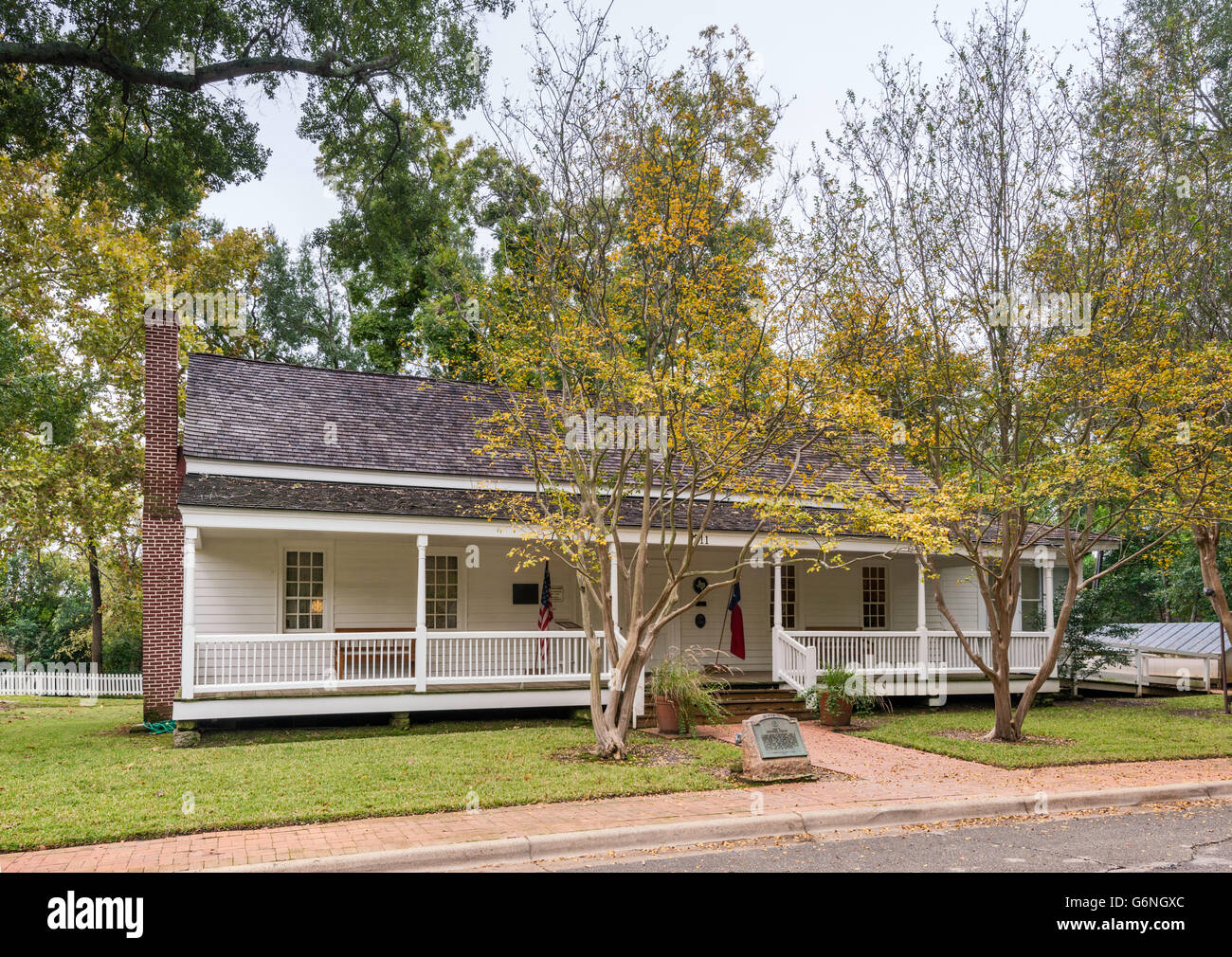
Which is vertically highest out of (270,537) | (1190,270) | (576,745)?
(1190,270)

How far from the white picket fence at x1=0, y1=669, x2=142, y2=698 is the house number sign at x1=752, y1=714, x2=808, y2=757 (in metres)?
22.9

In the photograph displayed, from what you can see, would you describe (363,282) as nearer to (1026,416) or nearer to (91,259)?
(91,259)

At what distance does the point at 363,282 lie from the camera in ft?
109

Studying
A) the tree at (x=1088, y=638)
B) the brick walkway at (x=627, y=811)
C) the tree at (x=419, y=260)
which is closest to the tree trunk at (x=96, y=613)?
the tree at (x=419, y=260)

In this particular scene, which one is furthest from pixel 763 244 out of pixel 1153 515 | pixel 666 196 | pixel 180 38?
pixel 180 38

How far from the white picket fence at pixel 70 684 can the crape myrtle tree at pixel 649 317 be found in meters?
19.9

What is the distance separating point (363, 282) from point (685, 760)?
26.0m

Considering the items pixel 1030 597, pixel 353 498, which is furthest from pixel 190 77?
pixel 1030 597

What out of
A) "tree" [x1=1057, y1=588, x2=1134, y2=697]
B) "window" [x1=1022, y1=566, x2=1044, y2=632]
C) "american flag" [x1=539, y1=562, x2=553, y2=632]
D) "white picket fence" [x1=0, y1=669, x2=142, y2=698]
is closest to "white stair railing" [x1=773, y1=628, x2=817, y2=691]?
"american flag" [x1=539, y1=562, x2=553, y2=632]

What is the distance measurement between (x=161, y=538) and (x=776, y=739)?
10277 millimetres

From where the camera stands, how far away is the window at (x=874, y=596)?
21.3 meters

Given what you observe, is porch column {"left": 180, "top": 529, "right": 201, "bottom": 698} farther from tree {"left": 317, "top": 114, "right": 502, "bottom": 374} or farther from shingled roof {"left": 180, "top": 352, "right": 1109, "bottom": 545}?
tree {"left": 317, "top": 114, "right": 502, "bottom": 374}

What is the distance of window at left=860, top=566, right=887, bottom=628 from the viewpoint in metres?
21.3

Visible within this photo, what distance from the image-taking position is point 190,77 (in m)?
13.1
